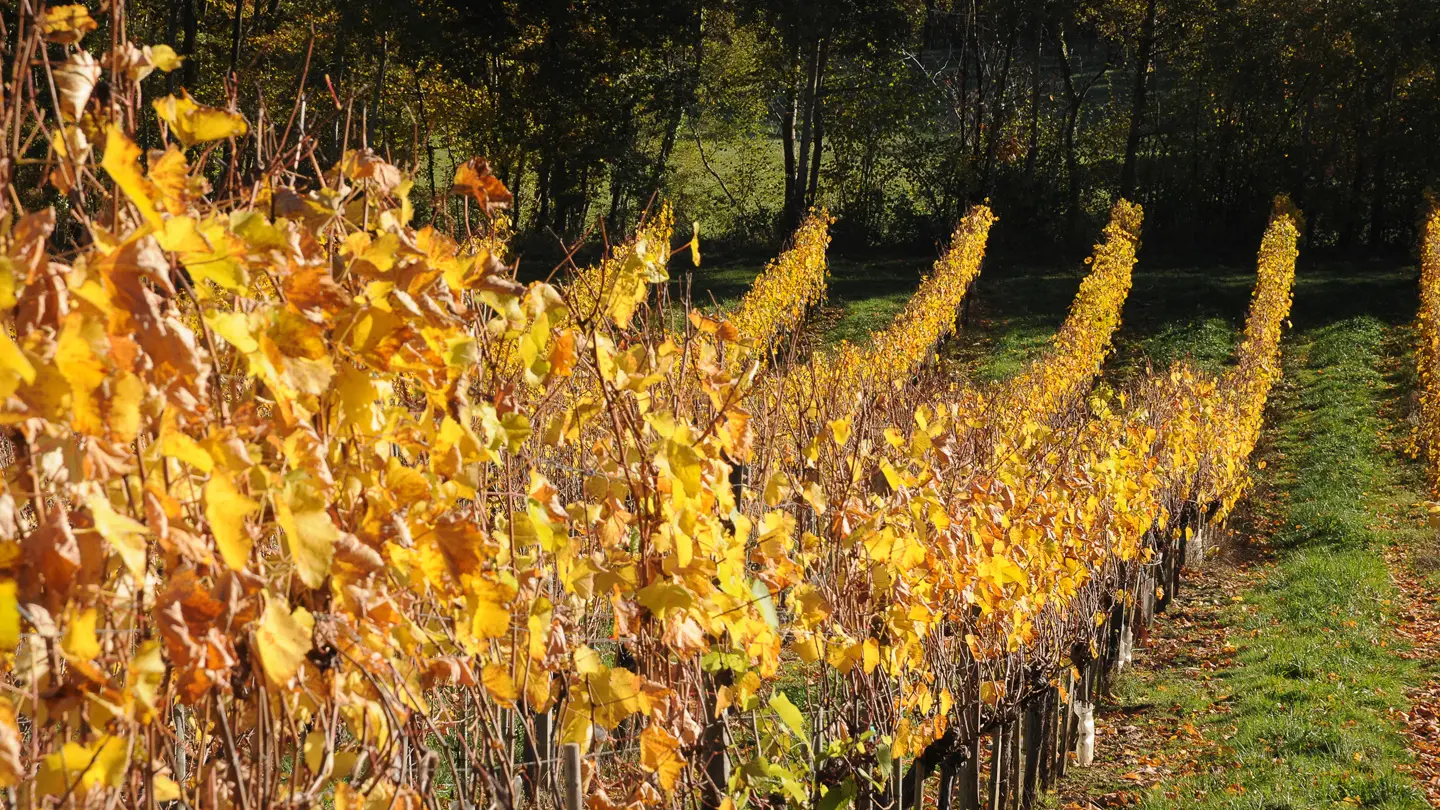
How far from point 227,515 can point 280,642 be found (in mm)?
203

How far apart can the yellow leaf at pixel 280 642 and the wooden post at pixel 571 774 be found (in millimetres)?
831

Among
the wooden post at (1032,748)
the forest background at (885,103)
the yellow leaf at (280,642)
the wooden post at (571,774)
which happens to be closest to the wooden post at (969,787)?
the wooden post at (1032,748)

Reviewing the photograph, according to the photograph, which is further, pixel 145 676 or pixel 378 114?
pixel 378 114

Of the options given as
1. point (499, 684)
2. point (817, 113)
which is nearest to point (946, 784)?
→ point (499, 684)

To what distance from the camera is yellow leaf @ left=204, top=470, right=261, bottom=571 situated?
3.48 ft

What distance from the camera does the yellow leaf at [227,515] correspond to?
1.06 metres

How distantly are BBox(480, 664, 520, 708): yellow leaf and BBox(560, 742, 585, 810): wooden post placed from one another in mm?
211

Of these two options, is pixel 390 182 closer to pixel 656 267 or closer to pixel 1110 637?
pixel 656 267

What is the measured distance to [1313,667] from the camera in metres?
7.96

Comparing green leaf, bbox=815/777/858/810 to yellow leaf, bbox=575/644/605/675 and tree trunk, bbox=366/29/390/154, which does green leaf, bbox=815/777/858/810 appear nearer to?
yellow leaf, bbox=575/644/605/675

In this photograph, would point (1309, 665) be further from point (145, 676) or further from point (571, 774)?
point (145, 676)

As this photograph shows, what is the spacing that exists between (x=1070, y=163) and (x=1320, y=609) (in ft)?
62.3

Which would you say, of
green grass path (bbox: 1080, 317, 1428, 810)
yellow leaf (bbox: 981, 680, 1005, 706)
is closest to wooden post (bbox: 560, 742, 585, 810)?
yellow leaf (bbox: 981, 680, 1005, 706)

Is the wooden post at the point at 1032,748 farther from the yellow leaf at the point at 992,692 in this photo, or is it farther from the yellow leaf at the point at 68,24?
the yellow leaf at the point at 68,24
